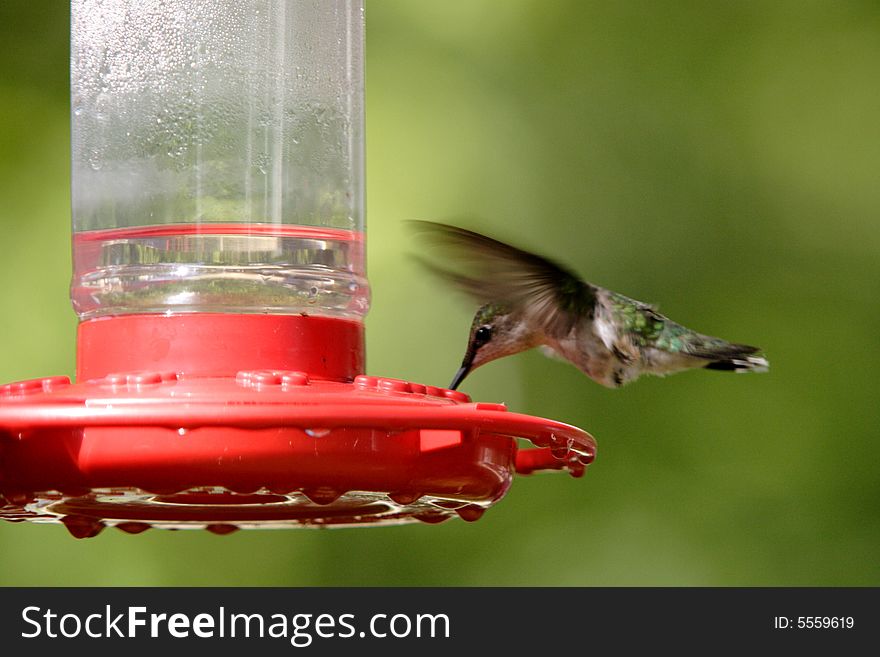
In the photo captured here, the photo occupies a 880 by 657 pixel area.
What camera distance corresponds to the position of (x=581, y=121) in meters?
6.00

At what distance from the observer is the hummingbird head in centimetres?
385

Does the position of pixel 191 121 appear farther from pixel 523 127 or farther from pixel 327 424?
pixel 523 127

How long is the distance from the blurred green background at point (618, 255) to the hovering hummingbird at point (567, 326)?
3.65ft

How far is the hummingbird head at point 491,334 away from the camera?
3846 mm

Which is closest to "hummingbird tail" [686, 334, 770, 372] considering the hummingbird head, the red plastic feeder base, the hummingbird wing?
the hummingbird wing

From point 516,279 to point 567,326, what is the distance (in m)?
0.34

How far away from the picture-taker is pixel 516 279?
3832mm

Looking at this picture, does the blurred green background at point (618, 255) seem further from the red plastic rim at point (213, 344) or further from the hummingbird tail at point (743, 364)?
the red plastic rim at point (213, 344)

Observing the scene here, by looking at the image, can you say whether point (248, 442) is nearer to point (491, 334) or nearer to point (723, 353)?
point (491, 334)

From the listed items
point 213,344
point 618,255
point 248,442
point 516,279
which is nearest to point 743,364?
point 516,279

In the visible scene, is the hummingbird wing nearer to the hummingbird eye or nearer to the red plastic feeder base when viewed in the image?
the hummingbird eye

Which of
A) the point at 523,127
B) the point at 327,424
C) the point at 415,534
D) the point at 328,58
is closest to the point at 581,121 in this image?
the point at 523,127

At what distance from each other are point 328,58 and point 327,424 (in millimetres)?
1133

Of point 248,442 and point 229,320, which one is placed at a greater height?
point 229,320
